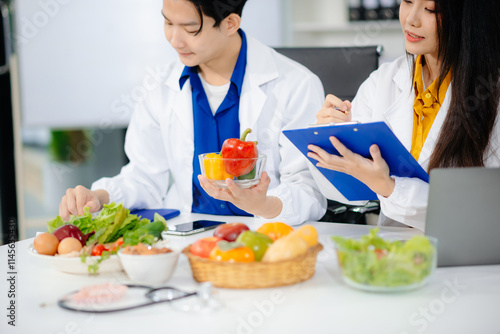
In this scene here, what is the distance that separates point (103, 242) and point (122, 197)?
1.92 ft

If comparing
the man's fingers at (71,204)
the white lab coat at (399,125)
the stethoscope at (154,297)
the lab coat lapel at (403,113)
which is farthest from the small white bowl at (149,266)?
the lab coat lapel at (403,113)

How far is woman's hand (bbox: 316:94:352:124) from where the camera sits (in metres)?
1.52

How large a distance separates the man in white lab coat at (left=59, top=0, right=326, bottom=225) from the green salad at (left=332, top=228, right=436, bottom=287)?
73cm

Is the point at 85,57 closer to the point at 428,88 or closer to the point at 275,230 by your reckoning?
the point at 428,88

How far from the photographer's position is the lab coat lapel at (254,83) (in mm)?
1950

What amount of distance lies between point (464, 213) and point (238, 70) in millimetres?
1056

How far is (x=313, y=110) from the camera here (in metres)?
1.97

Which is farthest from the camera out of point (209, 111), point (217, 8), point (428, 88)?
point (209, 111)

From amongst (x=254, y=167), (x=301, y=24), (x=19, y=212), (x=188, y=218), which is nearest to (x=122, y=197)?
(x=188, y=218)

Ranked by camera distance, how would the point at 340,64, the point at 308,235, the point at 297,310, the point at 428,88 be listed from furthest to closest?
the point at 340,64, the point at 428,88, the point at 308,235, the point at 297,310

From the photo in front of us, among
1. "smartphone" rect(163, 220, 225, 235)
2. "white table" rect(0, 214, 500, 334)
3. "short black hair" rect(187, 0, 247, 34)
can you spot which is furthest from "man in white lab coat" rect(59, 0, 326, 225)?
"white table" rect(0, 214, 500, 334)

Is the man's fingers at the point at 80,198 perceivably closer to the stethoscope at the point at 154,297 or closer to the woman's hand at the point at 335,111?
the stethoscope at the point at 154,297

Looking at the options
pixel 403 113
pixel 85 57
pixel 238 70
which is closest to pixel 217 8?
pixel 238 70

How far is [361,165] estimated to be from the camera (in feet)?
4.47
